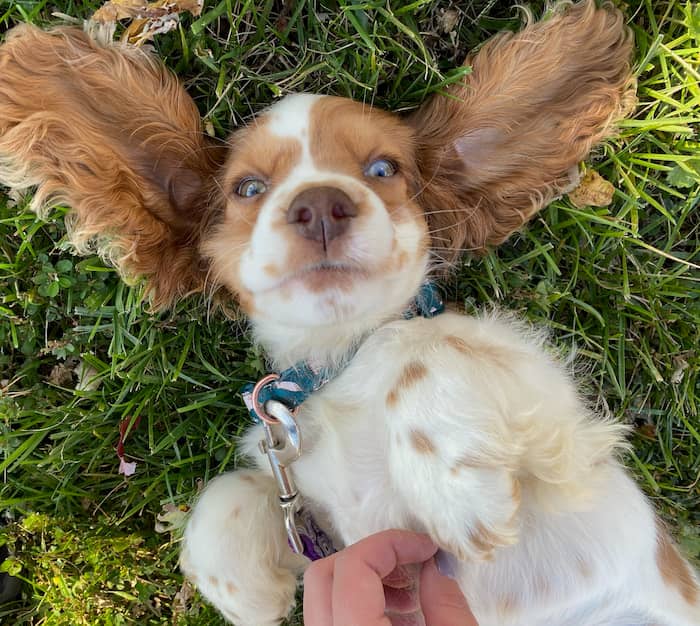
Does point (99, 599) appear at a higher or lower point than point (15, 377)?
lower

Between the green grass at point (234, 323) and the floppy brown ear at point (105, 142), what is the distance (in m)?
0.30

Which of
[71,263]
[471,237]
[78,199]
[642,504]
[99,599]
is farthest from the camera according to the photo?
[99,599]

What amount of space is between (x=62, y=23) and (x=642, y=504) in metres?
3.01

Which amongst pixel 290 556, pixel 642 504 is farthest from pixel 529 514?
pixel 290 556

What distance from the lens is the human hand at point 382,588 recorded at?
1.80 m

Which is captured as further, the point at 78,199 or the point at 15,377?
the point at 15,377

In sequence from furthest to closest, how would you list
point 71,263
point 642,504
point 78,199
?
1. point 71,263
2. point 642,504
3. point 78,199

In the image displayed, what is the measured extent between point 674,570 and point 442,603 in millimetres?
1255

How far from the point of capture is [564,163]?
8.68 feet

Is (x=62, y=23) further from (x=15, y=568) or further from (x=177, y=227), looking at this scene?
(x=15, y=568)

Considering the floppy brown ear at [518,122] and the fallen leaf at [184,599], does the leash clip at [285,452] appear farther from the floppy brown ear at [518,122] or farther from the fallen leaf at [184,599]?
the fallen leaf at [184,599]

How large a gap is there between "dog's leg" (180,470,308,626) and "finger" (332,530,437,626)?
2.52 ft

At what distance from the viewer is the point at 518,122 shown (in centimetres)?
258

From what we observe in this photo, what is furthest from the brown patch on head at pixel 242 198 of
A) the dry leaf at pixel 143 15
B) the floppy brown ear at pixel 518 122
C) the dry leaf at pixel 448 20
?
the dry leaf at pixel 448 20
